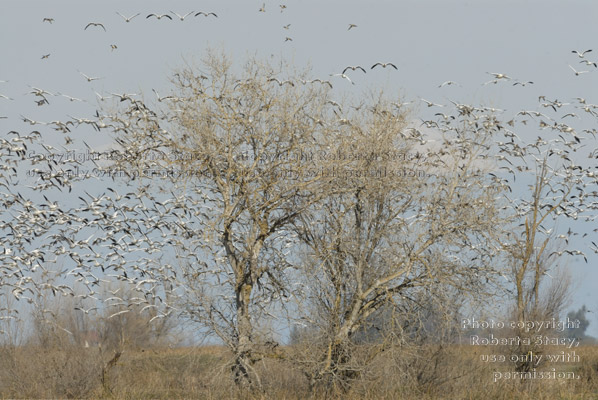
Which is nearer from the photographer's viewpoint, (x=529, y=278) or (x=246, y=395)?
(x=246, y=395)

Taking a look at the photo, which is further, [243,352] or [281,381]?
[281,381]

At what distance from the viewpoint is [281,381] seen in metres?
19.3

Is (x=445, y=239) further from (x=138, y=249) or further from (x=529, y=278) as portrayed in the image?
(x=138, y=249)

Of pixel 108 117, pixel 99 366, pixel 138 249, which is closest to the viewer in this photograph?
pixel 108 117

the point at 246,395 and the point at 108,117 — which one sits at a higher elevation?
the point at 108,117

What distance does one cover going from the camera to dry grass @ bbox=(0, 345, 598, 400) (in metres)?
18.5

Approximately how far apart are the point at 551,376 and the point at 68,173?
645 inches

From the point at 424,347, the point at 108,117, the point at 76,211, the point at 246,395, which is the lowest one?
the point at 246,395

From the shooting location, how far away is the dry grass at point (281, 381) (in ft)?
60.5

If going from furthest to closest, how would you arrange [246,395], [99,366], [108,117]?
[99,366]
[108,117]
[246,395]

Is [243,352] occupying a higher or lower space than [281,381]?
higher

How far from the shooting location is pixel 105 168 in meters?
20.5

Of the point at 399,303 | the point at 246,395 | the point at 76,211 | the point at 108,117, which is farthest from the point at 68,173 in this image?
the point at 399,303

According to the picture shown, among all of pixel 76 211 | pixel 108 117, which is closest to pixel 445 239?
pixel 108 117
